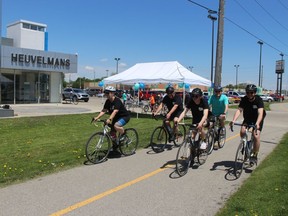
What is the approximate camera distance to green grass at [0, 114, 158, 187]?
684 centimetres

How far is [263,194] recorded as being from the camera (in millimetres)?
5469

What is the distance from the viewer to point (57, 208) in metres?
4.82

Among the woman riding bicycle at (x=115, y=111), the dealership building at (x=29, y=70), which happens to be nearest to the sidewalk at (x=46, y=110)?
the dealership building at (x=29, y=70)

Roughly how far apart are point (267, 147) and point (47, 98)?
27999 mm

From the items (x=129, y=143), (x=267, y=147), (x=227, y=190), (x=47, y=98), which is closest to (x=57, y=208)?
(x=227, y=190)

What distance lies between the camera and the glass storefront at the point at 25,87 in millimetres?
31656

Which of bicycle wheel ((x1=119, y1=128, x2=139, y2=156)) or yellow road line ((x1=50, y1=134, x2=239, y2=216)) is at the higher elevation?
bicycle wheel ((x1=119, y1=128, x2=139, y2=156))

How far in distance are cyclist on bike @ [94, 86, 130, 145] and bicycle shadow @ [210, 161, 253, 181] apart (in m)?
2.32

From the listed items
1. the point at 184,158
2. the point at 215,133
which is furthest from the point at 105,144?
the point at 215,133

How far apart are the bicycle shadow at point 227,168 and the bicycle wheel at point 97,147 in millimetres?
2399

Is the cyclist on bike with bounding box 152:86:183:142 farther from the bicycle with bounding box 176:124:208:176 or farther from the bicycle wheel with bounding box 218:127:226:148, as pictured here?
the bicycle with bounding box 176:124:208:176

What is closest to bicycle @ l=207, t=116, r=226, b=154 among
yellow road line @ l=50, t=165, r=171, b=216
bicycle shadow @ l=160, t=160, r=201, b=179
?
bicycle shadow @ l=160, t=160, r=201, b=179

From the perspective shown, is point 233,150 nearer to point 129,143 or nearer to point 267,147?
point 267,147

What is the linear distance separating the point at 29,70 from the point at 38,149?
2550 cm
